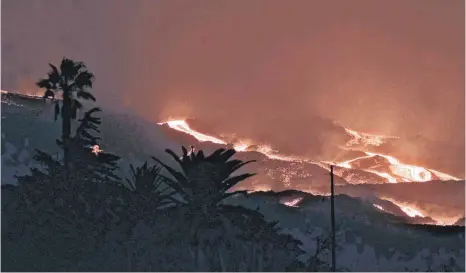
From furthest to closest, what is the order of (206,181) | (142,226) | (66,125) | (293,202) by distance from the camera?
(293,202) < (66,125) < (142,226) < (206,181)

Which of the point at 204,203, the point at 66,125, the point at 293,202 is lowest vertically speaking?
the point at 204,203

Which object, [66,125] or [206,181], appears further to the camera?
[66,125]

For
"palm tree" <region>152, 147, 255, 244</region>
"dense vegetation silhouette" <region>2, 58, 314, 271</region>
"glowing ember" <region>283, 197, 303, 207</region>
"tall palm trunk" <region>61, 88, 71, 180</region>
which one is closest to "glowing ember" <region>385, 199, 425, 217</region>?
"glowing ember" <region>283, 197, 303, 207</region>

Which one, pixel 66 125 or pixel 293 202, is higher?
pixel 66 125

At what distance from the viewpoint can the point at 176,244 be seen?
41.3 meters

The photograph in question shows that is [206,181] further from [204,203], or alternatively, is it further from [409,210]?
[409,210]

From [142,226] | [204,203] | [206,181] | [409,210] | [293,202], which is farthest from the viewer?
[293,202]

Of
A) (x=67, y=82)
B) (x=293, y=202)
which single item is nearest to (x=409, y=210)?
(x=293, y=202)

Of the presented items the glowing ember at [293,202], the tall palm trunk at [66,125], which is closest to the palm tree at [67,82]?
the tall palm trunk at [66,125]

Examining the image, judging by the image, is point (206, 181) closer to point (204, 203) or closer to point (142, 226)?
point (204, 203)

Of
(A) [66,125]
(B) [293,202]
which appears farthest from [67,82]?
(B) [293,202]

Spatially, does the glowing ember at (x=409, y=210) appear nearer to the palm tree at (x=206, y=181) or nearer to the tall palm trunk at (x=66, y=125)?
the palm tree at (x=206, y=181)

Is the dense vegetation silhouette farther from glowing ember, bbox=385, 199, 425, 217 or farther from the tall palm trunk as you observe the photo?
glowing ember, bbox=385, 199, 425, 217

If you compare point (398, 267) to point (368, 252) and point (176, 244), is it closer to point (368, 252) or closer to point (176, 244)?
point (368, 252)
